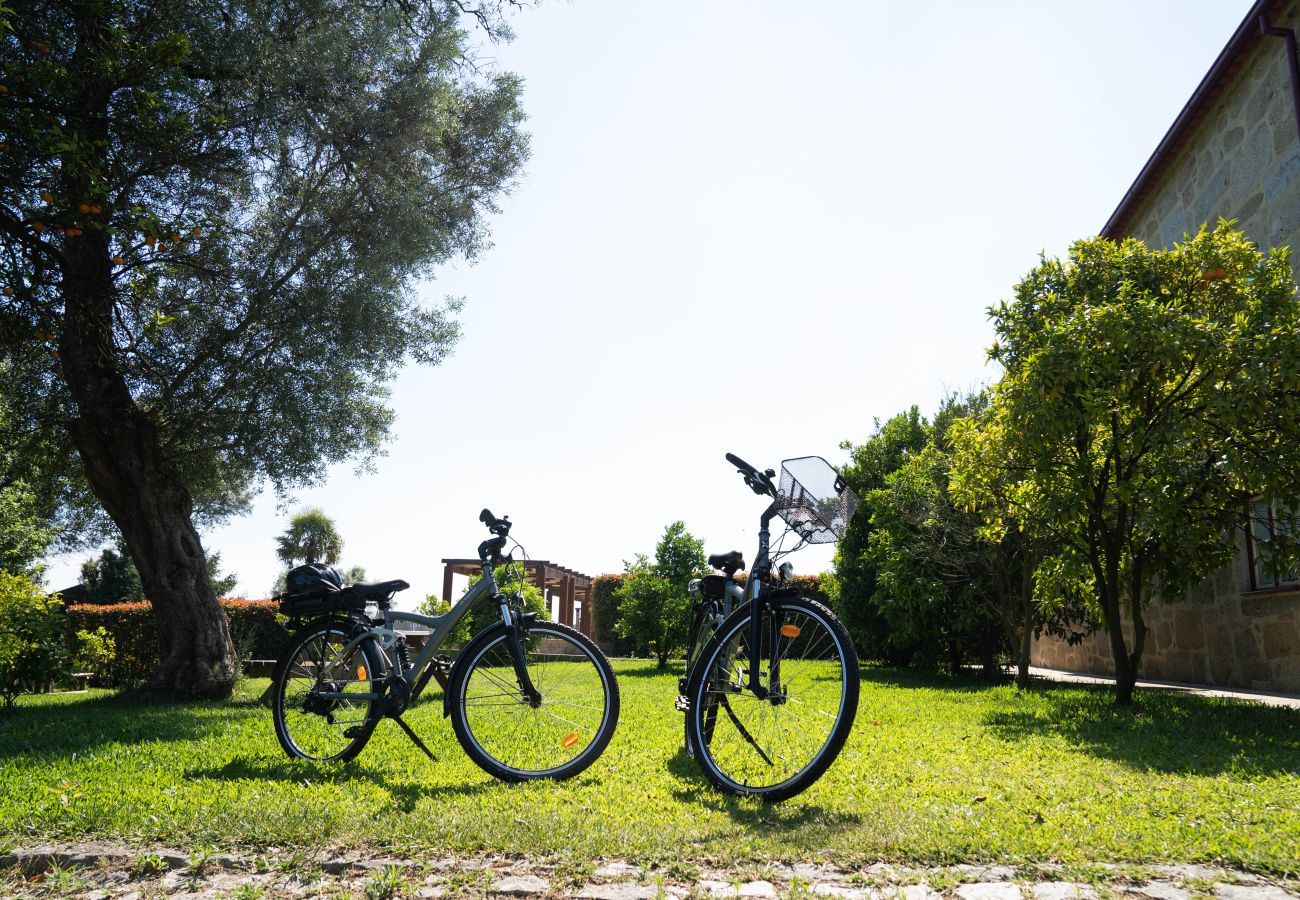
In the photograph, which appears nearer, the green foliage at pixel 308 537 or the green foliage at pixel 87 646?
the green foliage at pixel 87 646

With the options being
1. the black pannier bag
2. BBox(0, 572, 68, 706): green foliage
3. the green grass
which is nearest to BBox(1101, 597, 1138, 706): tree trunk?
the green grass

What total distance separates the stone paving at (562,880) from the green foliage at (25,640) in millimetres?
7452

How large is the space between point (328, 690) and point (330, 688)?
1 cm

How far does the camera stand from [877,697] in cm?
832

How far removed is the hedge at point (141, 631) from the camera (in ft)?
49.2

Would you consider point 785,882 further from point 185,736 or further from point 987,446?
point 987,446

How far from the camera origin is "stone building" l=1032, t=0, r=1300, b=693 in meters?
8.16

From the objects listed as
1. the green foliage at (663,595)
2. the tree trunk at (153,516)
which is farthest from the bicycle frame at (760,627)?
the green foliage at (663,595)

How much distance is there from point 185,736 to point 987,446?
6965mm

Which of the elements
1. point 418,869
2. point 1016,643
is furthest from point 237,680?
point 1016,643

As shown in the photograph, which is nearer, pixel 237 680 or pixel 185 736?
pixel 185 736

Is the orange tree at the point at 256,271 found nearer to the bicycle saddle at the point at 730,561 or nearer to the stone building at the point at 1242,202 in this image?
the bicycle saddle at the point at 730,561

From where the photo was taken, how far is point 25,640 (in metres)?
8.78

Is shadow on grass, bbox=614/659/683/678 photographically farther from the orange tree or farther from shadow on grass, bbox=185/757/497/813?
shadow on grass, bbox=185/757/497/813
